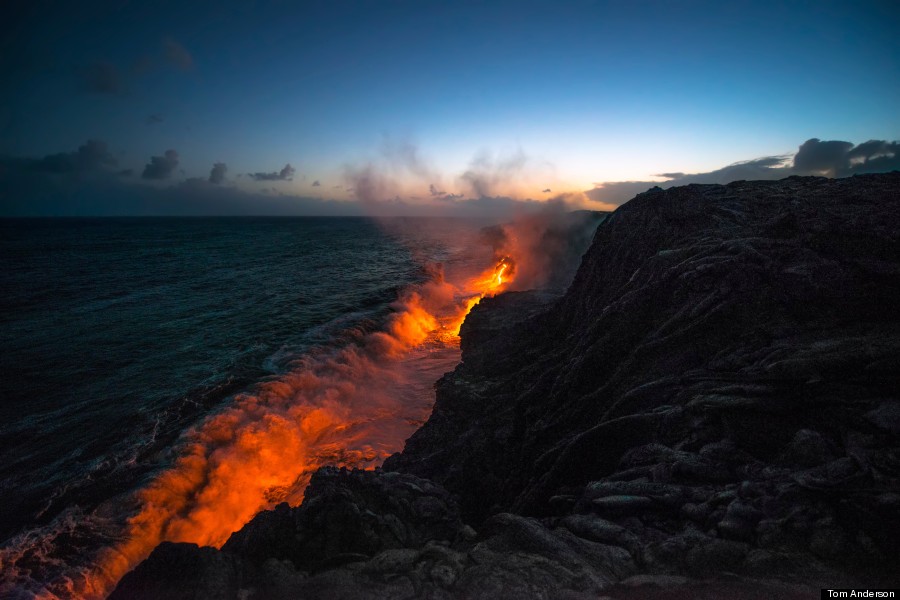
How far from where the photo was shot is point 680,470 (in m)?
6.39

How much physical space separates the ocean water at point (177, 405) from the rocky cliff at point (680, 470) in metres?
7.09

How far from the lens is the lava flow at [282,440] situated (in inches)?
487

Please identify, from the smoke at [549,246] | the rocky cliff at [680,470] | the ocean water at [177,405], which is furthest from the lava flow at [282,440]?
the smoke at [549,246]

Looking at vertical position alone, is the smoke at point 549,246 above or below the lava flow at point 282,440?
above

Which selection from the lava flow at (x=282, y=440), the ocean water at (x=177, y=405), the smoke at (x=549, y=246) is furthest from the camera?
the smoke at (x=549, y=246)

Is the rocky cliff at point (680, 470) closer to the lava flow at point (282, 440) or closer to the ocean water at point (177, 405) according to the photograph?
the lava flow at point (282, 440)

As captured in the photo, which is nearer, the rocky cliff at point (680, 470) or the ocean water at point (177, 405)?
the rocky cliff at point (680, 470)

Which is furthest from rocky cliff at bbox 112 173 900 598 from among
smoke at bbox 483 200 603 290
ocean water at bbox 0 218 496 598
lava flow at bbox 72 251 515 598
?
smoke at bbox 483 200 603 290

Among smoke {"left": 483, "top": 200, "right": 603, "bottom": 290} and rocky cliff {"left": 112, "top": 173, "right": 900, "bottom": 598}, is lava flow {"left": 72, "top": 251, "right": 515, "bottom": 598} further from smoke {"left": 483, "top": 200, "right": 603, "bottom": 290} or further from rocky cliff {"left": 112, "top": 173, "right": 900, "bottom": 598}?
smoke {"left": 483, "top": 200, "right": 603, "bottom": 290}

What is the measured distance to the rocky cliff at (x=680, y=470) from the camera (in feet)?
16.1

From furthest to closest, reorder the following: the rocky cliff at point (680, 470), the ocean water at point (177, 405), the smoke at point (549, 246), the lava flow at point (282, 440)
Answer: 1. the smoke at point (549, 246)
2. the lava flow at point (282, 440)
3. the ocean water at point (177, 405)
4. the rocky cliff at point (680, 470)

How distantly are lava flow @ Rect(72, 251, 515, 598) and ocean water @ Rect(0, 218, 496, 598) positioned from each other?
60mm

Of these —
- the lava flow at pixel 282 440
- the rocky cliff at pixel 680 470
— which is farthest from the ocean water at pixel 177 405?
the rocky cliff at pixel 680 470

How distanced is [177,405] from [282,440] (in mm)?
6284
